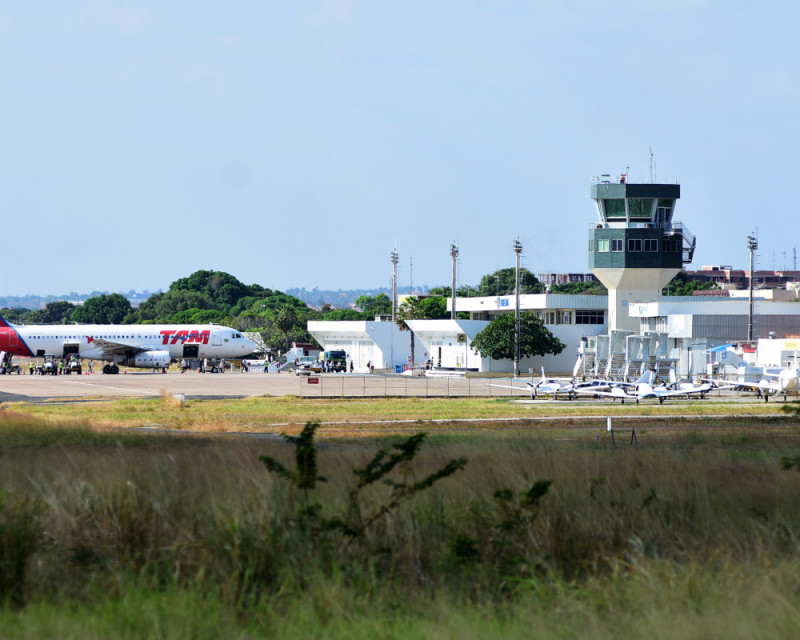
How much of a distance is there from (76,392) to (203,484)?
55.3 m

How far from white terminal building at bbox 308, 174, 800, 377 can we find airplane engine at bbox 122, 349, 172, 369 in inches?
1026

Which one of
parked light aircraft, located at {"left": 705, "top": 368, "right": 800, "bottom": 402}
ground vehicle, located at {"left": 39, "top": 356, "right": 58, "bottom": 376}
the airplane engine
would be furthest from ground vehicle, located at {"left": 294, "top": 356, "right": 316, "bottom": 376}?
parked light aircraft, located at {"left": 705, "top": 368, "right": 800, "bottom": 402}

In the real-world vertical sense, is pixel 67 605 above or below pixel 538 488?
below

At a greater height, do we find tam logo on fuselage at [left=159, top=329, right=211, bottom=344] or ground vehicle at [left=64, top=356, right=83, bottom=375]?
tam logo on fuselage at [left=159, top=329, right=211, bottom=344]

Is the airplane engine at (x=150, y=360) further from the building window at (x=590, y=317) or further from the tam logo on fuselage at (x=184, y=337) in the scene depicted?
the building window at (x=590, y=317)

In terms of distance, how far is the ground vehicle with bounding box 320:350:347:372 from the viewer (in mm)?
108438

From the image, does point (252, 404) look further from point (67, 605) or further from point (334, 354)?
point (334, 354)

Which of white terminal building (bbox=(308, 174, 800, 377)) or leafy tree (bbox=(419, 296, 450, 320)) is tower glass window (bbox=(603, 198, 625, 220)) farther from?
leafy tree (bbox=(419, 296, 450, 320))

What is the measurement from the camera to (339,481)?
13.2 metres

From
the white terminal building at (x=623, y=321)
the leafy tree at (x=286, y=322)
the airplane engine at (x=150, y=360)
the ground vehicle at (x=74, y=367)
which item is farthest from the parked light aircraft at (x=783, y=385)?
the leafy tree at (x=286, y=322)

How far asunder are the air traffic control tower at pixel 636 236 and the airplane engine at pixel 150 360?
41786mm

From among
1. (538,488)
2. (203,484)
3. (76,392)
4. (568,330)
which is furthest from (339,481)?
(568,330)

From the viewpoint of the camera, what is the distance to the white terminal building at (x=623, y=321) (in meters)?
82.4

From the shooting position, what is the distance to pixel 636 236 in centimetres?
9356
